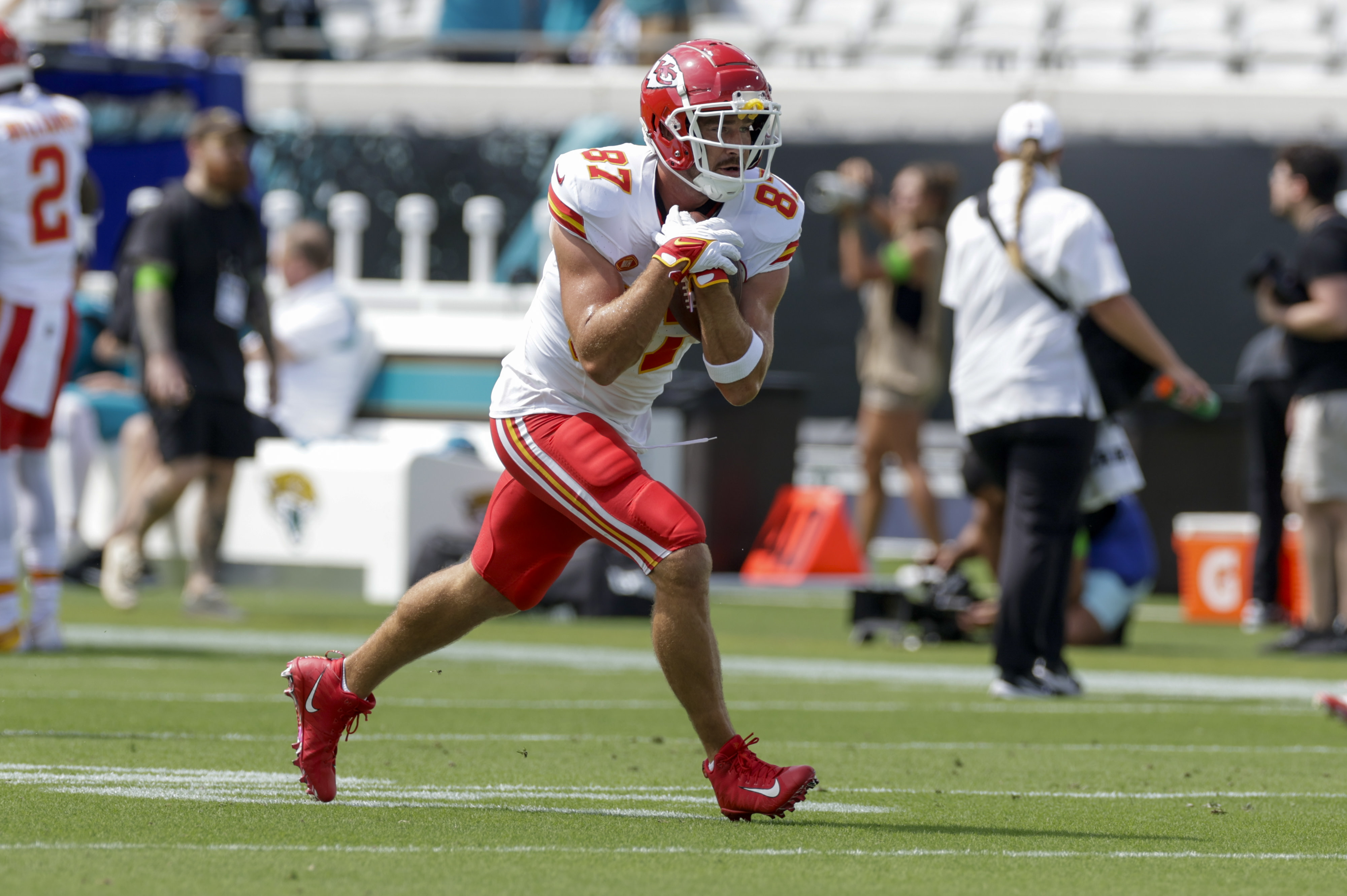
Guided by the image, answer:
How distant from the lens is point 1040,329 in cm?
744

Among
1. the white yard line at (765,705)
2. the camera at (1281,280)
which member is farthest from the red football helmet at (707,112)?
the camera at (1281,280)

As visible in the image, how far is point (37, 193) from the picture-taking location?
761 centimetres

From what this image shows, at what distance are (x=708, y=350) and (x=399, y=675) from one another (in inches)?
165

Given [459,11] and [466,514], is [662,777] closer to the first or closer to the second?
[466,514]

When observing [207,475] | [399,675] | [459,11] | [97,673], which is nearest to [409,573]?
[207,475]

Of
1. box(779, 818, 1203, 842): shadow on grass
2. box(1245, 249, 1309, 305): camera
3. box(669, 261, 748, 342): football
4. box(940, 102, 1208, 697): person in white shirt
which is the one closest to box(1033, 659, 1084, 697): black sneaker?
box(940, 102, 1208, 697): person in white shirt

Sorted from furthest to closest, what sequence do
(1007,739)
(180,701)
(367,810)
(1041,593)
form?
1. (1041,593)
2. (180,701)
3. (1007,739)
4. (367,810)

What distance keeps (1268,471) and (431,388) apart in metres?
5.27

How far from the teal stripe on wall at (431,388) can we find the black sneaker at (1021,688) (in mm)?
6307

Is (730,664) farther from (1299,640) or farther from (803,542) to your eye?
(803,542)

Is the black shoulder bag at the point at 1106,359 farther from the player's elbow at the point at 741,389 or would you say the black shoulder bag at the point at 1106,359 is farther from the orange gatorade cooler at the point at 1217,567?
the orange gatorade cooler at the point at 1217,567

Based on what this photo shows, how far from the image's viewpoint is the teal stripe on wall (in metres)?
13.3

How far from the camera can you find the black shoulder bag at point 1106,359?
Result: 24.5ft

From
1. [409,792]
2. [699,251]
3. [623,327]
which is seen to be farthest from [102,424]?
[699,251]
